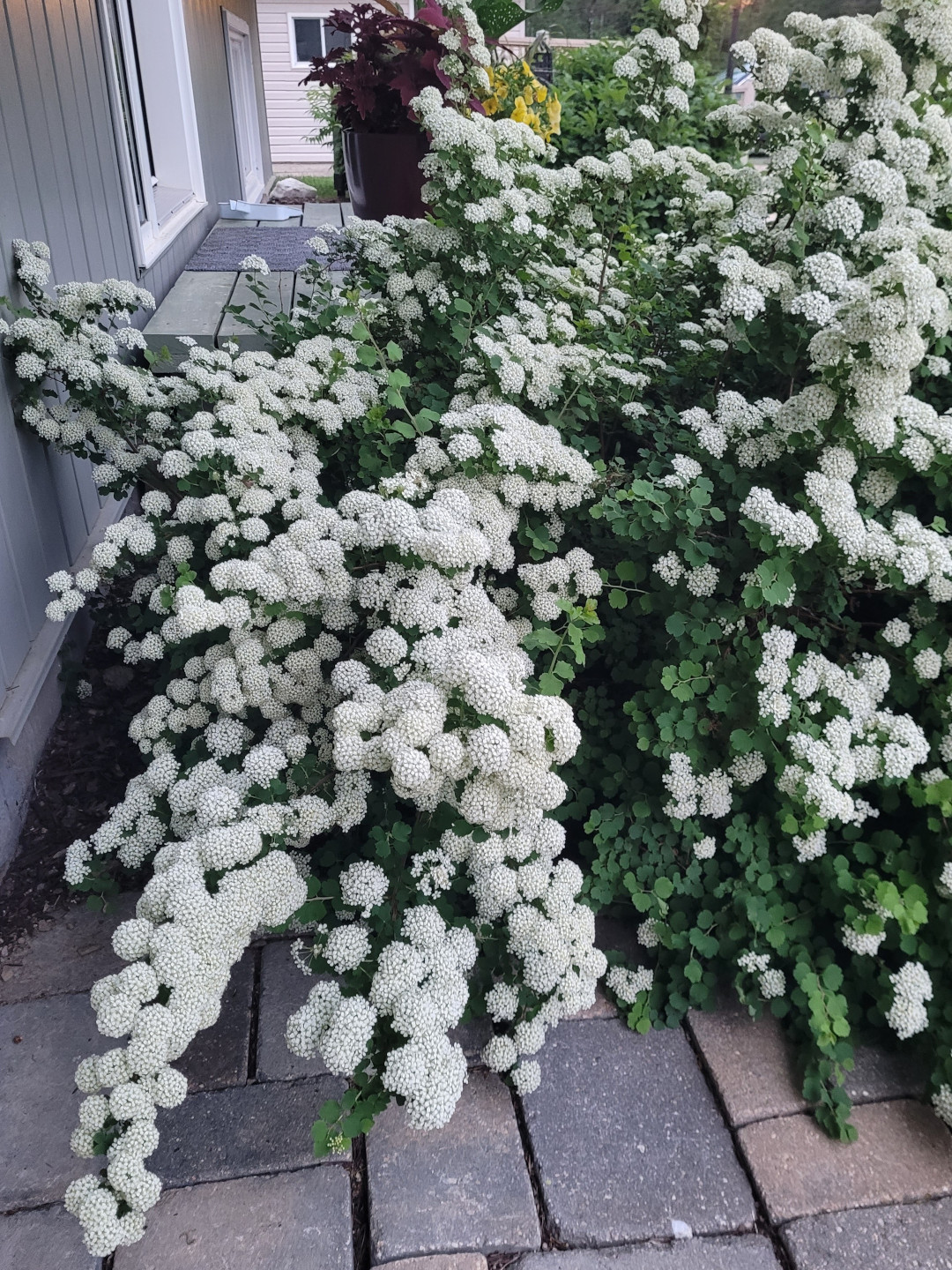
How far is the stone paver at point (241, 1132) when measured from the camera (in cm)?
150

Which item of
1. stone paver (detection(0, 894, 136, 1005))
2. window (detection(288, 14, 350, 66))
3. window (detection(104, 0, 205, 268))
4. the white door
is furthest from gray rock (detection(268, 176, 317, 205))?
Result: stone paver (detection(0, 894, 136, 1005))

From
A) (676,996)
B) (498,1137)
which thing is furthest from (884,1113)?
(498,1137)

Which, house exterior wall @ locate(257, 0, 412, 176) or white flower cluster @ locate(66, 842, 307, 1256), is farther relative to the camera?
house exterior wall @ locate(257, 0, 412, 176)

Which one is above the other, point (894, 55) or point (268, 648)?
point (894, 55)

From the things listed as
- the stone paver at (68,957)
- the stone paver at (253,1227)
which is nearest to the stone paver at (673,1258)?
the stone paver at (253,1227)

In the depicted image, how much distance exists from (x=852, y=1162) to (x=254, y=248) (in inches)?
189

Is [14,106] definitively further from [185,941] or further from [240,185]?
[240,185]

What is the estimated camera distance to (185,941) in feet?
4.21

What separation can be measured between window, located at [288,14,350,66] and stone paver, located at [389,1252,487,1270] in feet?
50.8

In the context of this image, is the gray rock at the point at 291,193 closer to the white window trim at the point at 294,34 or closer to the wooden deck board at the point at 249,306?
the wooden deck board at the point at 249,306

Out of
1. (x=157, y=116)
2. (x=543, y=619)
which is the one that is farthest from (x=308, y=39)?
(x=543, y=619)

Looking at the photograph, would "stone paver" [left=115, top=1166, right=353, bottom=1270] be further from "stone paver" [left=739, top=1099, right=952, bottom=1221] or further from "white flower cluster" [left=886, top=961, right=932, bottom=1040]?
"white flower cluster" [left=886, top=961, right=932, bottom=1040]

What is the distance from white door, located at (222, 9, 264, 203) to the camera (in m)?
7.05

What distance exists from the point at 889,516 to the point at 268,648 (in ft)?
4.37
